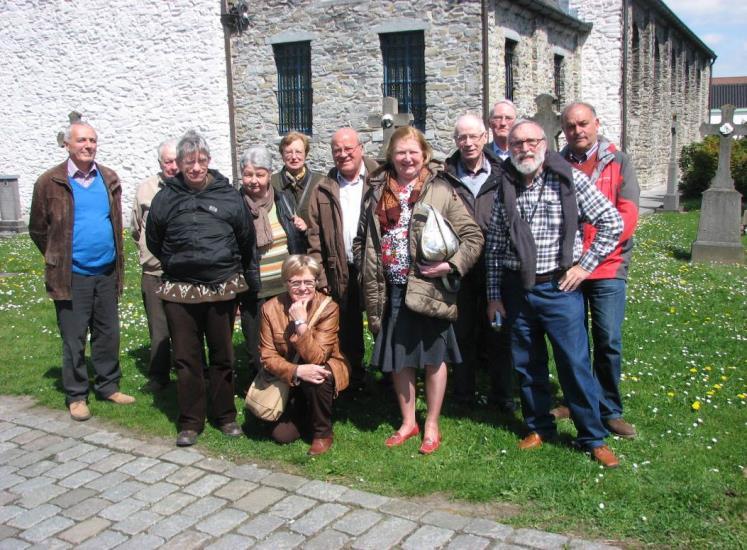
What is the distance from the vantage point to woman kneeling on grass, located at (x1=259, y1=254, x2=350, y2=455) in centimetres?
461

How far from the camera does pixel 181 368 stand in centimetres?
485

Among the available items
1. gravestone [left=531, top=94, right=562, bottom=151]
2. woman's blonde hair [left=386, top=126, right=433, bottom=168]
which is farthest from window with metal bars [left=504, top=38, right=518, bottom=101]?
woman's blonde hair [left=386, top=126, right=433, bottom=168]

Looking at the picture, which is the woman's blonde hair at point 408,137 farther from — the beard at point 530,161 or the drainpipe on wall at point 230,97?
the drainpipe on wall at point 230,97

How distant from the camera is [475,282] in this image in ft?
16.5

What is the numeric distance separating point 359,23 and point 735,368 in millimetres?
12443

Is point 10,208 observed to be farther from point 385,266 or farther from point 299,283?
point 385,266

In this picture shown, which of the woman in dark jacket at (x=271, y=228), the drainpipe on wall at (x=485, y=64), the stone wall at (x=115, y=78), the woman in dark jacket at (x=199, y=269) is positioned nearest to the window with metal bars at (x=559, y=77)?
the drainpipe on wall at (x=485, y=64)

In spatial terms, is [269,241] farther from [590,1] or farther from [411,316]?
[590,1]

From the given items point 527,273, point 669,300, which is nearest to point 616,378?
point 527,273

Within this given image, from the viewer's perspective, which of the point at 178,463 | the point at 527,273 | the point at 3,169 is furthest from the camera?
the point at 3,169

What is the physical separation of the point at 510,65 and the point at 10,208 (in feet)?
38.3

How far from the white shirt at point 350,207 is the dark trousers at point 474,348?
0.81 m

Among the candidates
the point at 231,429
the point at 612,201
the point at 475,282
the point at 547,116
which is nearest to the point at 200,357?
the point at 231,429

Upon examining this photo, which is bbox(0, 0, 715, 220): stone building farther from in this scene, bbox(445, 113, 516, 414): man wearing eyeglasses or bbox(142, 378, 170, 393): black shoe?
bbox(445, 113, 516, 414): man wearing eyeglasses
